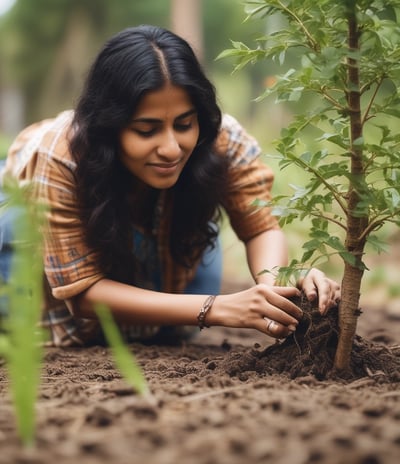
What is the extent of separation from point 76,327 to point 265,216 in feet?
2.95

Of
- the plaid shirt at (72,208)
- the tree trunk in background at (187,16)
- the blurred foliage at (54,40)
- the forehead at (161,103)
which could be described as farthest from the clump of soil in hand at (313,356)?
the blurred foliage at (54,40)

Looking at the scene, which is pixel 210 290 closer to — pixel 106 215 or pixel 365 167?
pixel 106 215

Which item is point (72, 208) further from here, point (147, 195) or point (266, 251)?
point (266, 251)

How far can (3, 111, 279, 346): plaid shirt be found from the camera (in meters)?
2.37

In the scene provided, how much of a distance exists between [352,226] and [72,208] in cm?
102

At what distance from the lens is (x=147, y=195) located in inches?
106

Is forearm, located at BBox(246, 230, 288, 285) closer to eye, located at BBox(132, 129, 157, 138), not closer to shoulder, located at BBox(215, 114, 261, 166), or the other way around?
shoulder, located at BBox(215, 114, 261, 166)

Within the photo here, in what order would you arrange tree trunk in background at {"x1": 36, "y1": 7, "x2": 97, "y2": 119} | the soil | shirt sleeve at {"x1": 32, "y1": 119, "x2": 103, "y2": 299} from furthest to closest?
1. tree trunk in background at {"x1": 36, "y1": 7, "x2": 97, "y2": 119}
2. shirt sleeve at {"x1": 32, "y1": 119, "x2": 103, "y2": 299}
3. the soil

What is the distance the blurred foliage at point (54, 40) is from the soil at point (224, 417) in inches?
596

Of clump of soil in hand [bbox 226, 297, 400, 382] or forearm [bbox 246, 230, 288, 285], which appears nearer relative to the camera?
clump of soil in hand [bbox 226, 297, 400, 382]

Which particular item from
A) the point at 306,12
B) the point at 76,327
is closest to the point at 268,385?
the point at 306,12

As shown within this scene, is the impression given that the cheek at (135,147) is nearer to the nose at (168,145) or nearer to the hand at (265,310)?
the nose at (168,145)

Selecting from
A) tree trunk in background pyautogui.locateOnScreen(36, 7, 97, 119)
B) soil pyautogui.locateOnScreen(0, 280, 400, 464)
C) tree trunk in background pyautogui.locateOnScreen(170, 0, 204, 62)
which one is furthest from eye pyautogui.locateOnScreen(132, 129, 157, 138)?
tree trunk in background pyautogui.locateOnScreen(36, 7, 97, 119)

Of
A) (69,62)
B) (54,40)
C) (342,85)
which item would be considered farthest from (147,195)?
(54,40)
